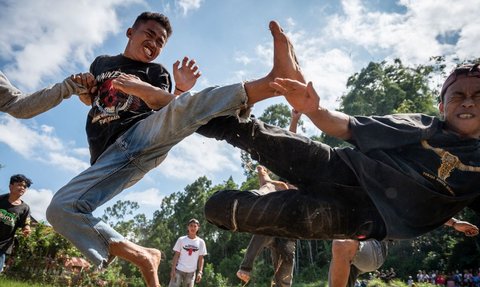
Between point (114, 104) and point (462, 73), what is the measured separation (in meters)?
2.89

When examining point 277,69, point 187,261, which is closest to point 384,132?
point 277,69

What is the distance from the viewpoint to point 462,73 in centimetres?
283

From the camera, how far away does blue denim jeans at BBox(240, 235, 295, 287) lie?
546 centimetres

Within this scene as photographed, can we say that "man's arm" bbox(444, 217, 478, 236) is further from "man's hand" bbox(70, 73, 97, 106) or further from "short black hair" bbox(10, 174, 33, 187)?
"short black hair" bbox(10, 174, 33, 187)

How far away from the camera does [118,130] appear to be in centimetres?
302

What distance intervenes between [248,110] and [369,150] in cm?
91

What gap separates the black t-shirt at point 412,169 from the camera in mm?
2410

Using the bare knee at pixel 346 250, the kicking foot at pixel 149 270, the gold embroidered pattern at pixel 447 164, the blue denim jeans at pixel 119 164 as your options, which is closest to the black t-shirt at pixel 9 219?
the blue denim jeans at pixel 119 164

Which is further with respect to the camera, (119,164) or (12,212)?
(12,212)

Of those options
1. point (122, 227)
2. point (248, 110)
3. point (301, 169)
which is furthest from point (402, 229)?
point (122, 227)

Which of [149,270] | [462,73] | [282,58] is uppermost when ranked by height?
[462,73]

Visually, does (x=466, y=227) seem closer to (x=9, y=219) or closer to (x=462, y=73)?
(x=462, y=73)

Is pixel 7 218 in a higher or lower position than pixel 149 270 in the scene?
higher

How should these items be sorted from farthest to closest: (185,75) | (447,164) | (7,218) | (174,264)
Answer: (174,264) < (7,218) < (185,75) < (447,164)
